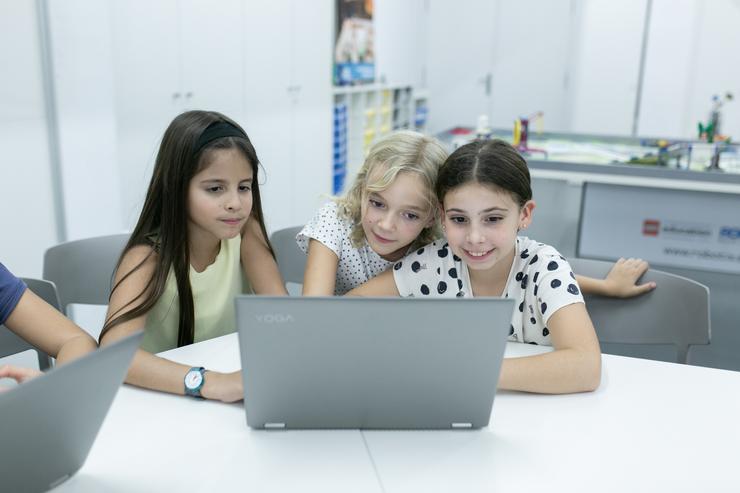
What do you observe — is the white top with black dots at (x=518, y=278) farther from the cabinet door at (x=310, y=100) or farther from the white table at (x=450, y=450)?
the cabinet door at (x=310, y=100)

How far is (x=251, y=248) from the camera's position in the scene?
155 centimetres

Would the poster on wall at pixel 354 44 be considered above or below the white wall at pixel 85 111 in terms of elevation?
above

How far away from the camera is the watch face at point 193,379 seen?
3.43 ft

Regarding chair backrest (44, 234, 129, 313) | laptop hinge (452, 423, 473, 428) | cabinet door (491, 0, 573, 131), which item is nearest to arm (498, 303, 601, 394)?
laptop hinge (452, 423, 473, 428)

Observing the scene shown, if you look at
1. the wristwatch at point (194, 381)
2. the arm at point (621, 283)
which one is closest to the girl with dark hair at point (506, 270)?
the arm at point (621, 283)

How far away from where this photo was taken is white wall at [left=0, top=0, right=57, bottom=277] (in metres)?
2.11

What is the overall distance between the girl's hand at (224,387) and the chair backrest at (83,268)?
80 cm

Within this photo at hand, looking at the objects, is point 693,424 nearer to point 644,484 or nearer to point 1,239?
point 644,484

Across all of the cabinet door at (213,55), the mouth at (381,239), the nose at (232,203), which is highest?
the cabinet door at (213,55)

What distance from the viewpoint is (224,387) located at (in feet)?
3.36

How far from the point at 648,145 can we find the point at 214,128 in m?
2.61

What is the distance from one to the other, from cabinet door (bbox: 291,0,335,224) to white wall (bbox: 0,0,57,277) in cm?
179

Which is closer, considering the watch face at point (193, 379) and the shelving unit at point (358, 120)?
the watch face at point (193, 379)

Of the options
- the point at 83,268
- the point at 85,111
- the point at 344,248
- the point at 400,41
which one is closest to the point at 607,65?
the point at 400,41
